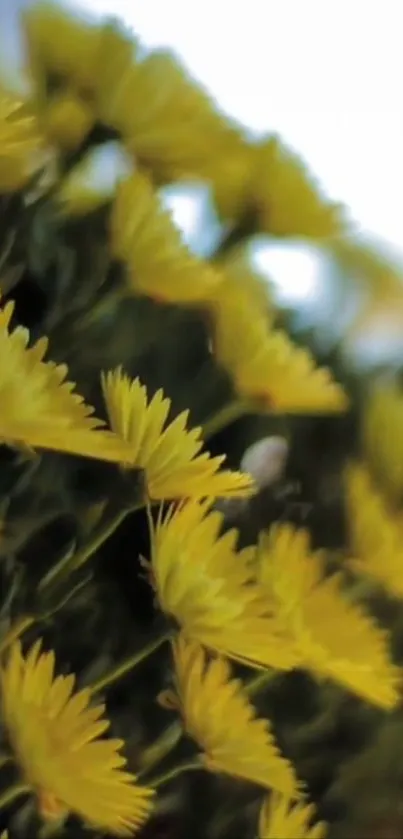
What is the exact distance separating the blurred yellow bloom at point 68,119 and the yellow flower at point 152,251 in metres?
0.03

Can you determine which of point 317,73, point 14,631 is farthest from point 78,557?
point 317,73

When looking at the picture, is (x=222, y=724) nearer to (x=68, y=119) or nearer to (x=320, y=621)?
(x=320, y=621)

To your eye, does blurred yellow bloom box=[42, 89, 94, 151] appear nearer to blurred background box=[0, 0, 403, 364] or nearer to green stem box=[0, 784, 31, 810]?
green stem box=[0, 784, 31, 810]

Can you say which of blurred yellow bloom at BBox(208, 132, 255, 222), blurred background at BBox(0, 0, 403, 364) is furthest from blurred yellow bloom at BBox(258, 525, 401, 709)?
blurred background at BBox(0, 0, 403, 364)

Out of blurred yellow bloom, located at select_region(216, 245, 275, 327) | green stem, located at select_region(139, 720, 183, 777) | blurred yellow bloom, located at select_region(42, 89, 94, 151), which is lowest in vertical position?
green stem, located at select_region(139, 720, 183, 777)

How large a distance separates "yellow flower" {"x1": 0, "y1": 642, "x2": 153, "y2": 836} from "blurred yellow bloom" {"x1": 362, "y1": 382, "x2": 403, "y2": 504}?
167mm

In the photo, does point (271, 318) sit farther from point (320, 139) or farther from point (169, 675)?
point (320, 139)

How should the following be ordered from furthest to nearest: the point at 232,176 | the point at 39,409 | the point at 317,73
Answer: the point at 317,73 < the point at 232,176 < the point at 39,409

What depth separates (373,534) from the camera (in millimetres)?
380

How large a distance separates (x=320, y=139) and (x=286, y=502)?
1.18ft

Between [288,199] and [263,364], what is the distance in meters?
0.07

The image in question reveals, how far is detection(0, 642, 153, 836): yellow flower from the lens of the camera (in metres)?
0.27

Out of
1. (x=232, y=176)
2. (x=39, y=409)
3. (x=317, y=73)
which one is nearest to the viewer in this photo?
(x=39, y=409)

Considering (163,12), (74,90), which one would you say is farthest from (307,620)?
(163,12)
